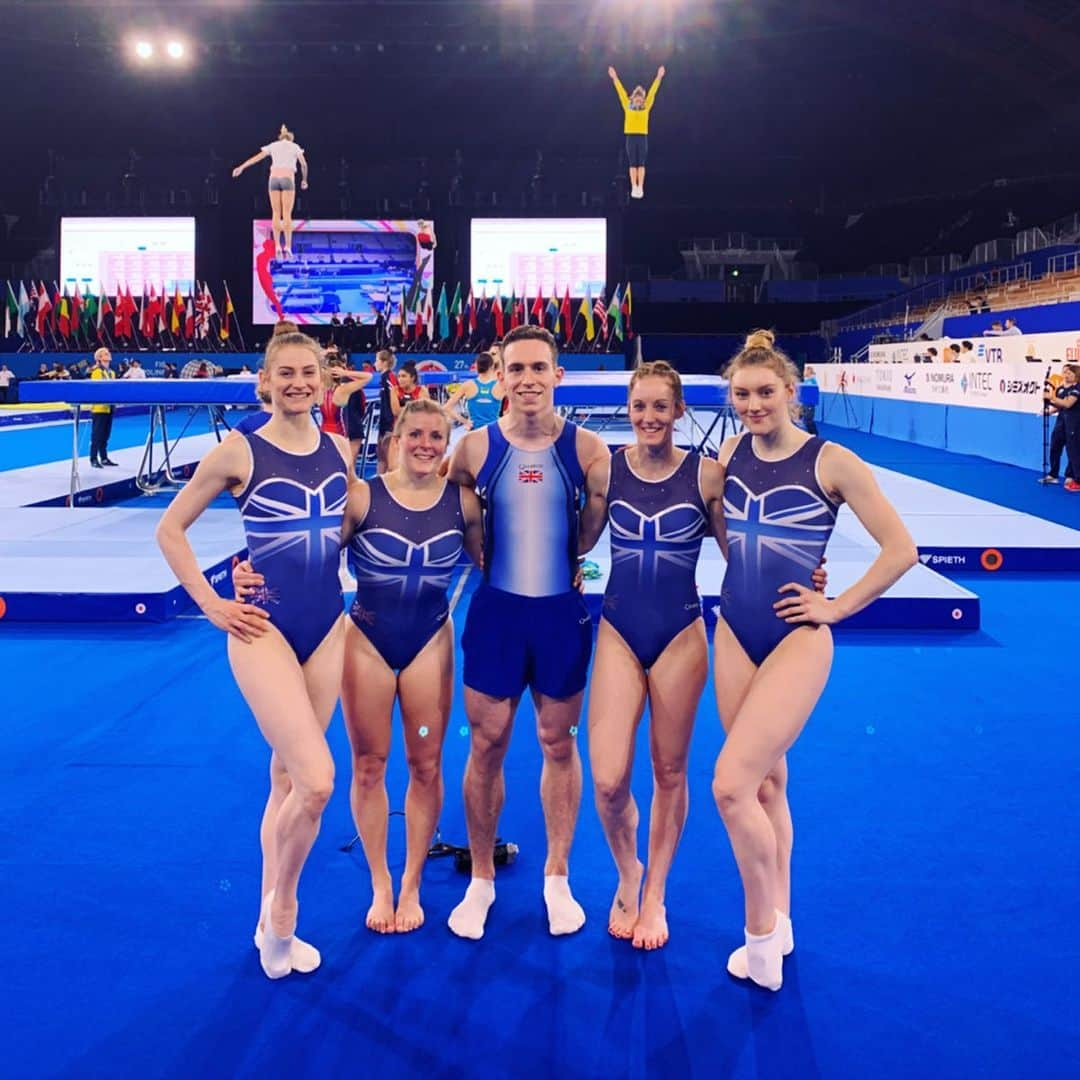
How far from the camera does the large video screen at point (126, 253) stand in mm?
24953

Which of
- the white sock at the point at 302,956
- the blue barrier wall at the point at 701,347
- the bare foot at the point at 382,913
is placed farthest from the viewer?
the blue barrier wall at the point at 701,347

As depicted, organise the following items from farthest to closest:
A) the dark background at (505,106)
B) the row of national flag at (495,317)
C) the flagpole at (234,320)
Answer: the flagpole at (234,320) < the row of national flag at (495,317) < the dark background at (505,106)

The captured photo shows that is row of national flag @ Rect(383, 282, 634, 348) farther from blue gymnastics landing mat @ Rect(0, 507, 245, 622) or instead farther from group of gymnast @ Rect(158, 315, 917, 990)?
group of gymnast @ Rect(158, 315, 917, 990)

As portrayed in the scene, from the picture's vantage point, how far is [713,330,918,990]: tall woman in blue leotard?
2.55 m

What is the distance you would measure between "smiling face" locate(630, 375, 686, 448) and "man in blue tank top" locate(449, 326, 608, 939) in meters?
0.19

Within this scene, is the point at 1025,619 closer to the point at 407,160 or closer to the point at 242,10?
the point at 242,10

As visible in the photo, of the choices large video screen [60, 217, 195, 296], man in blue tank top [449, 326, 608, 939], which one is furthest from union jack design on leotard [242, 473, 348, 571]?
large video screen [60, 217, 195, 296]

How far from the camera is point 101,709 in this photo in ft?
15.3

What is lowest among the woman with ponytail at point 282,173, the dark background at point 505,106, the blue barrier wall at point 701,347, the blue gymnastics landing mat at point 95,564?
the blue gymnastics landing mat at point 95,564

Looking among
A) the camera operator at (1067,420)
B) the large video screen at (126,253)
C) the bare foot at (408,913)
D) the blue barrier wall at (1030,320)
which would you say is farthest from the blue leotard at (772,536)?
the large video screen at (126,253)

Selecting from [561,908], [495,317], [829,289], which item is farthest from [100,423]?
A: [829,289]

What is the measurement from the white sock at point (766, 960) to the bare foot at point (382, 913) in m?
0.96

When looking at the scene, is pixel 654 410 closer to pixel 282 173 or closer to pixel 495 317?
pixel 282 173

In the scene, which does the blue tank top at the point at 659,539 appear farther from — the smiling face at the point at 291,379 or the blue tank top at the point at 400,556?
the smiling face at the point at 291,379
